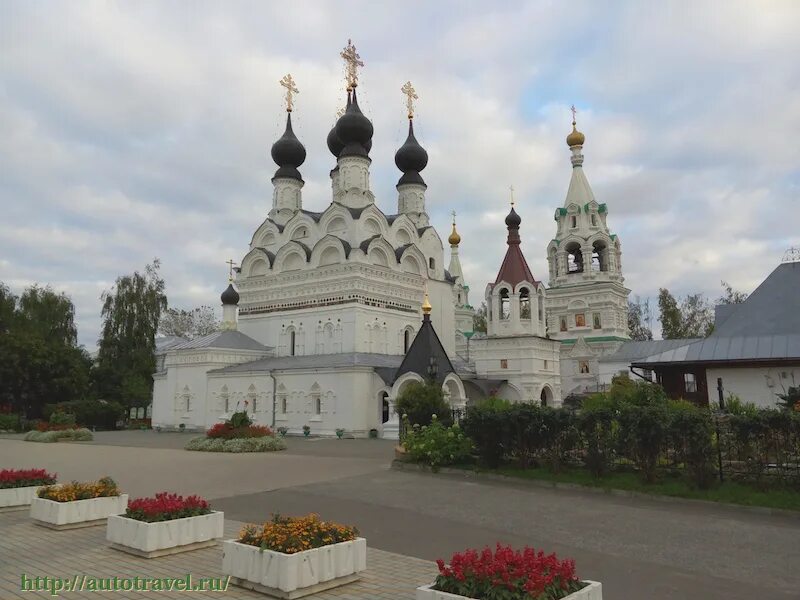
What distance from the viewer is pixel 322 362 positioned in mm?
27719

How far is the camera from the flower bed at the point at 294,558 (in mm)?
5328

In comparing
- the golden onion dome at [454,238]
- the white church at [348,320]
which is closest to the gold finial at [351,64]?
the white church at [348,320]

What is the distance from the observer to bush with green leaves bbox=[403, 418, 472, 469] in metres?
13.6

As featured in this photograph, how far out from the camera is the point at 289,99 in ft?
126

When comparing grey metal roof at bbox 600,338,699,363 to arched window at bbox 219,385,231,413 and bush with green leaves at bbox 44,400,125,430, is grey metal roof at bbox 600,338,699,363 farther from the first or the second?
bush with green leaves at bbox 44,400,125,430

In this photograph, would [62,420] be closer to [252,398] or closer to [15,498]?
[252,398]

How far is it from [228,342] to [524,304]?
15.4m

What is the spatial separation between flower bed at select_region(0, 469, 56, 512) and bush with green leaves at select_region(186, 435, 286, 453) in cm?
962

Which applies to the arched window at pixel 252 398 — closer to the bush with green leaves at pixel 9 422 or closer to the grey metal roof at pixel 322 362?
the grey metal roof at pixel 322 362

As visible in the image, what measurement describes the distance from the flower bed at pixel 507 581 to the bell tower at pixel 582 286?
39835 mm

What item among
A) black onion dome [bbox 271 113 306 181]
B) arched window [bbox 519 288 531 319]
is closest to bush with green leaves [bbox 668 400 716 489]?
arched window [bbox 519 288 531 319]

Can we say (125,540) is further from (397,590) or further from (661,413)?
(661,413)

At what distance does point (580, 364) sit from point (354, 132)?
23.3 m

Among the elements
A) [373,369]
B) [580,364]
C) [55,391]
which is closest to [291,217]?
[373,369]
